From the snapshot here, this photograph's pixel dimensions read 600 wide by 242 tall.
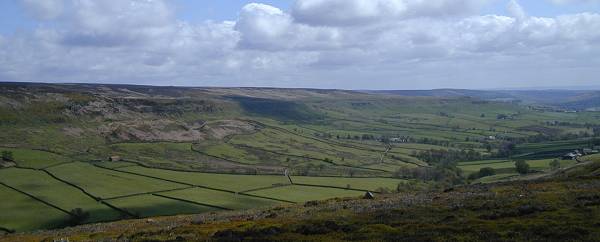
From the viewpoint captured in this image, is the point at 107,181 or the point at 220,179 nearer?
the point at 107,181

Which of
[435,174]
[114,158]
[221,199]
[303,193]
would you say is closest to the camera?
[221,199]

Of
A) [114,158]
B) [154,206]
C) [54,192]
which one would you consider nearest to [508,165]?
[154,206]

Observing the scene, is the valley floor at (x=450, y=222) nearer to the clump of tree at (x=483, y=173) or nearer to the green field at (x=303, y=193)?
the green field at (x=303, y=193)

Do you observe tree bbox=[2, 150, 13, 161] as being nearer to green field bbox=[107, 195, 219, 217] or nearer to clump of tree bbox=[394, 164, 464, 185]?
green field bbox=[107, 195, 219, 217]

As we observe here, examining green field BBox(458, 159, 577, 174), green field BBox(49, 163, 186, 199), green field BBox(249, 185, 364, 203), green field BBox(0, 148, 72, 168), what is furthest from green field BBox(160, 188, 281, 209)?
green field BBox(458, 159, 577, 174)

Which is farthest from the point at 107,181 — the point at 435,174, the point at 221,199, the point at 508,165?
the point at 508,165

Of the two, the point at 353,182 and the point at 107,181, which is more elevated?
the point at 107,181

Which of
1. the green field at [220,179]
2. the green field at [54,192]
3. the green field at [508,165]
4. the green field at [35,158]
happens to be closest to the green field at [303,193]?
the green field at [220,179]

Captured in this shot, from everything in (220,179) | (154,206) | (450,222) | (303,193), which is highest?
(450,222)

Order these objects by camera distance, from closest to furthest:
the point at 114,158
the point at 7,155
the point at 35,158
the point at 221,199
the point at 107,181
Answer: the point at 221,199 → the point at 107,181 → the point at 7,155 → the point at 35,158 → the point at 114,158

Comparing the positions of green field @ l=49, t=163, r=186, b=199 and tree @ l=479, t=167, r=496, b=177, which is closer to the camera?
green field @ l=49, t=163, r=186, b=199

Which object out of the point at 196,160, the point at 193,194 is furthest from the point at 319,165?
the point at 193,194

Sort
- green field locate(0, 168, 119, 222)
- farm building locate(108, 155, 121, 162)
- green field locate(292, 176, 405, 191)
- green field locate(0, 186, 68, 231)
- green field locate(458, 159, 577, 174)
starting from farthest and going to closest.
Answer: farm building locate(108, 155, 121, 162), green field locate(458, 159, 577, 174), green field locate(292, 176, 405, 191), green field locate(0, 168, 119, 222), green field locate(0, 186, 68, 231)

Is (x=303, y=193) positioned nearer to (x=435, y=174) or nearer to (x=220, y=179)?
(x=220, y=179)
